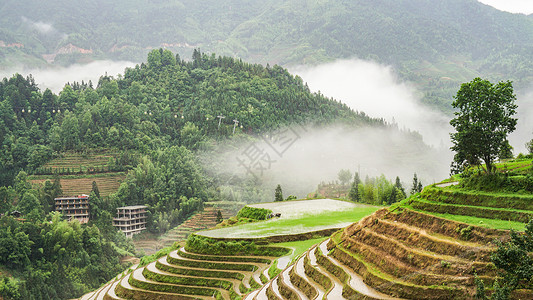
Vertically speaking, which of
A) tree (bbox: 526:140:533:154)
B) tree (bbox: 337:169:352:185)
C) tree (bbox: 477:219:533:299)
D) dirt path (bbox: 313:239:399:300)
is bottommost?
dirt path (bbox: 313:239:399:300)

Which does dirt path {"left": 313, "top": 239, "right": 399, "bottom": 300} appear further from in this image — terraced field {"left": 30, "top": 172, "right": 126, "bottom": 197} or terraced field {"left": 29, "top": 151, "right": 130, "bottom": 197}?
terraced field {"left": 29, "top": 151, "right": 130, "bottom": 197}

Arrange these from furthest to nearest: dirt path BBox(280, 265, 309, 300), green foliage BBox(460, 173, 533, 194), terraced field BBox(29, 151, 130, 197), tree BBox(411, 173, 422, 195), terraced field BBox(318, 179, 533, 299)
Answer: terraced field BBox(29, 151, 130, 197)
tree BBox(411, 173, 422, 195)
dirt path BBox(280, 265, 309, 300)
green foliage BBox(460, 173, 533, 194)
terraced field BBox(318, 179, 533, 299)

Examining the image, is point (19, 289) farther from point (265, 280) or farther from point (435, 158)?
point (435, 158)

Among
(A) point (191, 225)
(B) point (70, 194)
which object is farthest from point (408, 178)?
(B) point (70, 194)

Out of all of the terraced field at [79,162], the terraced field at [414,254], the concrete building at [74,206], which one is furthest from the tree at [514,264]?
the terraced field at [79,162]

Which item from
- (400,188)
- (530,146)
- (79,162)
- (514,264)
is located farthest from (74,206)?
(514,264)

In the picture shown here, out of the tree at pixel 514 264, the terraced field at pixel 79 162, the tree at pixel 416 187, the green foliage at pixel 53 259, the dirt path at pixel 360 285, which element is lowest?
the green foliage at pixel 53 259

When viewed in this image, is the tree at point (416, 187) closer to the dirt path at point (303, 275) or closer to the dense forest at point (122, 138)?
the dirt path at point (303, 275)

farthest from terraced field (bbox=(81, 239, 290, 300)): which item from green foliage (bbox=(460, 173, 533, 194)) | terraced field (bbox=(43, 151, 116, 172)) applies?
terraced field (bbox=(43, 151, 116, 172))
